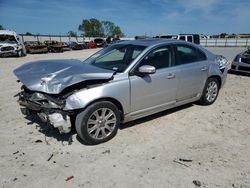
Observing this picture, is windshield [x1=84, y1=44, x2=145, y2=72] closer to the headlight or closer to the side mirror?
the side mirror

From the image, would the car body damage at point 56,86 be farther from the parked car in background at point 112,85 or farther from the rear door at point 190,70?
the rear door at point 190,70

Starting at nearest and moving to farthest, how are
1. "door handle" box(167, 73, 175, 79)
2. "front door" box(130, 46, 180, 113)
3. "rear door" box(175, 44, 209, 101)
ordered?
"front door" box(130, 46, 180, 113) < "door handle" box(167, 73, 175, 79) < "rear door" box(175, 44, 209, 101)

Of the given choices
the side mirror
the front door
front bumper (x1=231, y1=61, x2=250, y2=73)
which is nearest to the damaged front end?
the front door

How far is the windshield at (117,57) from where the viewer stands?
428 centimetres

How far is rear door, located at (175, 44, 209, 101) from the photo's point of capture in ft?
15.6

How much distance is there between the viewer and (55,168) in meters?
3.19

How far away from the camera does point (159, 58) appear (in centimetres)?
447

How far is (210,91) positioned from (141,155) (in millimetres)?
2939

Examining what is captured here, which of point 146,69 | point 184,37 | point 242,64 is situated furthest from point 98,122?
point 184,37

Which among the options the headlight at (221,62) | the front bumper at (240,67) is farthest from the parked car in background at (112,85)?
the front bumper at (240,67)

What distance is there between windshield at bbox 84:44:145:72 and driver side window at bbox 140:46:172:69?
7.6 inches

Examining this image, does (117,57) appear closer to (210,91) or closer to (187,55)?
(187,55)

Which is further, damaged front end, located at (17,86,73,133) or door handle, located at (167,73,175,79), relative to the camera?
door handle, located at (167,73,175,79)

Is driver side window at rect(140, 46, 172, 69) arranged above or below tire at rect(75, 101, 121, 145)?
above
